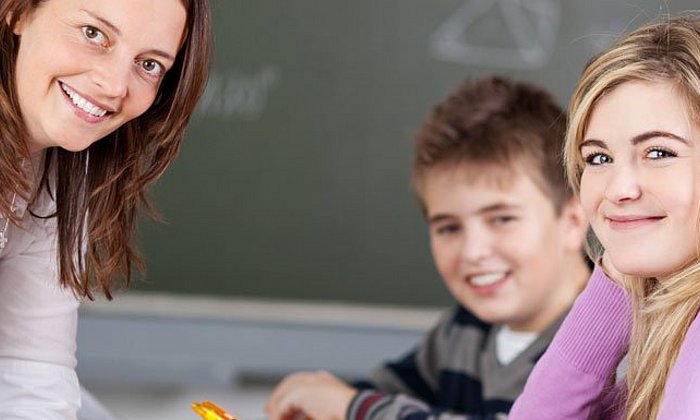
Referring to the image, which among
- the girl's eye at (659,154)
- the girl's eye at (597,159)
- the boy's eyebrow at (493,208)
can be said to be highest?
the girl's eye at (659,154)

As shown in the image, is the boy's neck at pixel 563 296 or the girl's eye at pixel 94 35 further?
the boy's neck at pixel 563 296

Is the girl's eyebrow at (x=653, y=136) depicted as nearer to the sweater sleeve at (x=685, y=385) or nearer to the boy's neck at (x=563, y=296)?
the sweater sleeve at (x=685, y=385)

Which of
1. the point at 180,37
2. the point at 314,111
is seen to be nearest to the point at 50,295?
the point at 180,37

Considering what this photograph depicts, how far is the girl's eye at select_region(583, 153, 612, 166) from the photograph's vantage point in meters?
1.15

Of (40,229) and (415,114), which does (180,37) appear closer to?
(40,229)

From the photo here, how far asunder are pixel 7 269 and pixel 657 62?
81 cm

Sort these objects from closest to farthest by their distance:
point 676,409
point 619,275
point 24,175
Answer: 1. point 676,409
2. point 619,275
3. point 24,175

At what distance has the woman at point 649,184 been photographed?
1.08m

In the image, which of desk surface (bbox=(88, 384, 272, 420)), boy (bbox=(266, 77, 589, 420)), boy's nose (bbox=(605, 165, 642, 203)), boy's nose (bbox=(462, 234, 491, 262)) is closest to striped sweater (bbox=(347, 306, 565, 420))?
boy (bbox=(266, 77, 589, 420))

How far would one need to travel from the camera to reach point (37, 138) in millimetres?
1332

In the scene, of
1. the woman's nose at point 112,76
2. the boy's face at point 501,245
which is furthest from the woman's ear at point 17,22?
the boy's face at point 501,245

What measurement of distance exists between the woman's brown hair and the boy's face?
533 millimetres

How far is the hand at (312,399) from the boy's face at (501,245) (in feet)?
0.88

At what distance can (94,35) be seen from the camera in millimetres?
1242
